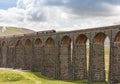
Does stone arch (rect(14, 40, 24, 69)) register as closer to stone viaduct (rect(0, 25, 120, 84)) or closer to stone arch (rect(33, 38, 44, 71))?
stone viaduct (rect(0, 25, 120, 84))

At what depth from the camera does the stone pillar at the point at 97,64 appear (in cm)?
5653

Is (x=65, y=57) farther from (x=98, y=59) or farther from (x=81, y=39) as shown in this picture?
(x=98, y=59)

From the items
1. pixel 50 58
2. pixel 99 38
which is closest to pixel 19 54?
pixel 50 58

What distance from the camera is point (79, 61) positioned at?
62562 millimetres

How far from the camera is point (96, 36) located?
56688 millimetres

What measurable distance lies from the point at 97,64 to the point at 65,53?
12668 mm

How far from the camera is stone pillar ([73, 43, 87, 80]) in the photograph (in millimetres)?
62500

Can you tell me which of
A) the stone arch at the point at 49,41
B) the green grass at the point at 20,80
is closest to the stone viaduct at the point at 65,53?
the stone arch at the point at 49,41

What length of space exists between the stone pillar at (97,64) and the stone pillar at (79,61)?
216 inches

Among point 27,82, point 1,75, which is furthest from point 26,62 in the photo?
point 27,82

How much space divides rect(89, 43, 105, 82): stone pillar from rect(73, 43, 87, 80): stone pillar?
550 centimetres

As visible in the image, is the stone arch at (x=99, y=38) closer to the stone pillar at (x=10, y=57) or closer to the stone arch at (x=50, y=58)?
the stone arch at (x=50, y=58)

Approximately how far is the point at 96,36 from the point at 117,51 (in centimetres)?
666

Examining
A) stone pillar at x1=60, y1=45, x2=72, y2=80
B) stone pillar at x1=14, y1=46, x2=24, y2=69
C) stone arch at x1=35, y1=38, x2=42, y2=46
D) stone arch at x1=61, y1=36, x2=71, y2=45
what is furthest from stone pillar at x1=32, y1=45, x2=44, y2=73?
stone arch at x1=61, y1=36, x2=71, y2=45
